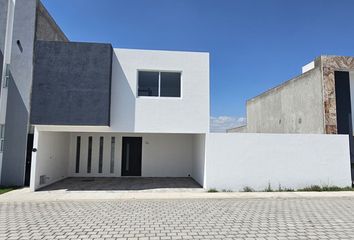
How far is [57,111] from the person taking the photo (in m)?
10.8

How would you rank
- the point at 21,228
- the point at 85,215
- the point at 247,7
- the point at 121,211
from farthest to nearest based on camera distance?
the point at 247,7 < the point at 121,211 < the point at 85,215 < the point at 21,228

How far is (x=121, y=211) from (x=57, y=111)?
5.47 m

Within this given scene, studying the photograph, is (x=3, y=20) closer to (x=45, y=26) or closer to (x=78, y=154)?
(x=45, y=26)

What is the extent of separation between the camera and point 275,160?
39.1 feet

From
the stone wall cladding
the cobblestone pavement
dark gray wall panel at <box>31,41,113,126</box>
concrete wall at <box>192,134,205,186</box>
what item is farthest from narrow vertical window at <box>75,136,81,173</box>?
the stone wall cladding

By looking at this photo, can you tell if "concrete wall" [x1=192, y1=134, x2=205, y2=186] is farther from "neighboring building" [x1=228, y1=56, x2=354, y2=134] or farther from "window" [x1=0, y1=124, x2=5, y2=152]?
"window" [x1=0, y1=124, x2=5, y2=152]

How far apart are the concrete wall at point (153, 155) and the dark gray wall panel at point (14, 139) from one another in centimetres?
323

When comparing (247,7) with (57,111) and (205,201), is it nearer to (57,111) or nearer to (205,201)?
(205,201)

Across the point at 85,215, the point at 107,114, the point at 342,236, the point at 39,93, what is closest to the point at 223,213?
the point at 342,236

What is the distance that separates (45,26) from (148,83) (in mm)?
7066

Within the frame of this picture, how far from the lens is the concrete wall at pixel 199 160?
40.9 ft

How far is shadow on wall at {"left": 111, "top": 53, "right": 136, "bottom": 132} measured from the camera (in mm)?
11578

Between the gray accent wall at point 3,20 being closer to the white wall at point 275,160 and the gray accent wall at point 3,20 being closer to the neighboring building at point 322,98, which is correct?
the white wall at point 275,160

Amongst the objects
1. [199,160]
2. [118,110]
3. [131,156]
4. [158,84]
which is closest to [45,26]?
[118,110]
